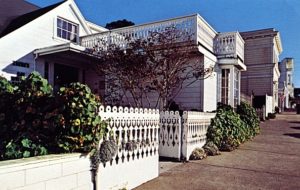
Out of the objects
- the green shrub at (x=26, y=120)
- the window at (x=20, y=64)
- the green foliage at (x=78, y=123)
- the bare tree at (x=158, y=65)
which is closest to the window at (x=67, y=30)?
the window at (x=20, y=64)

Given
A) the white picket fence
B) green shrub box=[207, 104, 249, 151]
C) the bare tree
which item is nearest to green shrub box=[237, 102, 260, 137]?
green shrub box=[207, 104, 249, 151]

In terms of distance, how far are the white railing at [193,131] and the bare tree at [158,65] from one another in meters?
2.33

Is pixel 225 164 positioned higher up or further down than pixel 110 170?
further down

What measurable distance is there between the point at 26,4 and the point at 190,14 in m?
12.0

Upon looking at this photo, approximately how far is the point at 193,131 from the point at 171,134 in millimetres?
898

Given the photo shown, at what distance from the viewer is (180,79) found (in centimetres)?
1158

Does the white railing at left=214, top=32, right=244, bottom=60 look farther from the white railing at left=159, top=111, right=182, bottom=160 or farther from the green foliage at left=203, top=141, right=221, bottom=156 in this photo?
the white railing at left=159, top=111, right=182, bottom=160

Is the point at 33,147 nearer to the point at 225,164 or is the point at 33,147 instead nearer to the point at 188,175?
the point at 188,175

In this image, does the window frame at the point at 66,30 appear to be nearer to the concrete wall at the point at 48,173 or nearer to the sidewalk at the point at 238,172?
the sidewalk at the point at 238,172

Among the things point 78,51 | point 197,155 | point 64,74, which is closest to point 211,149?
point 197,155

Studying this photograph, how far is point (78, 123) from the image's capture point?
13.1 ft

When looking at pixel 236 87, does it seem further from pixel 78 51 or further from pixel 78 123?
pixel 78 123

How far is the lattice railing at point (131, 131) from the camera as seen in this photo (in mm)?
4741

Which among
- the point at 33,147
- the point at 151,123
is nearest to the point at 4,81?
the point at 33,147
